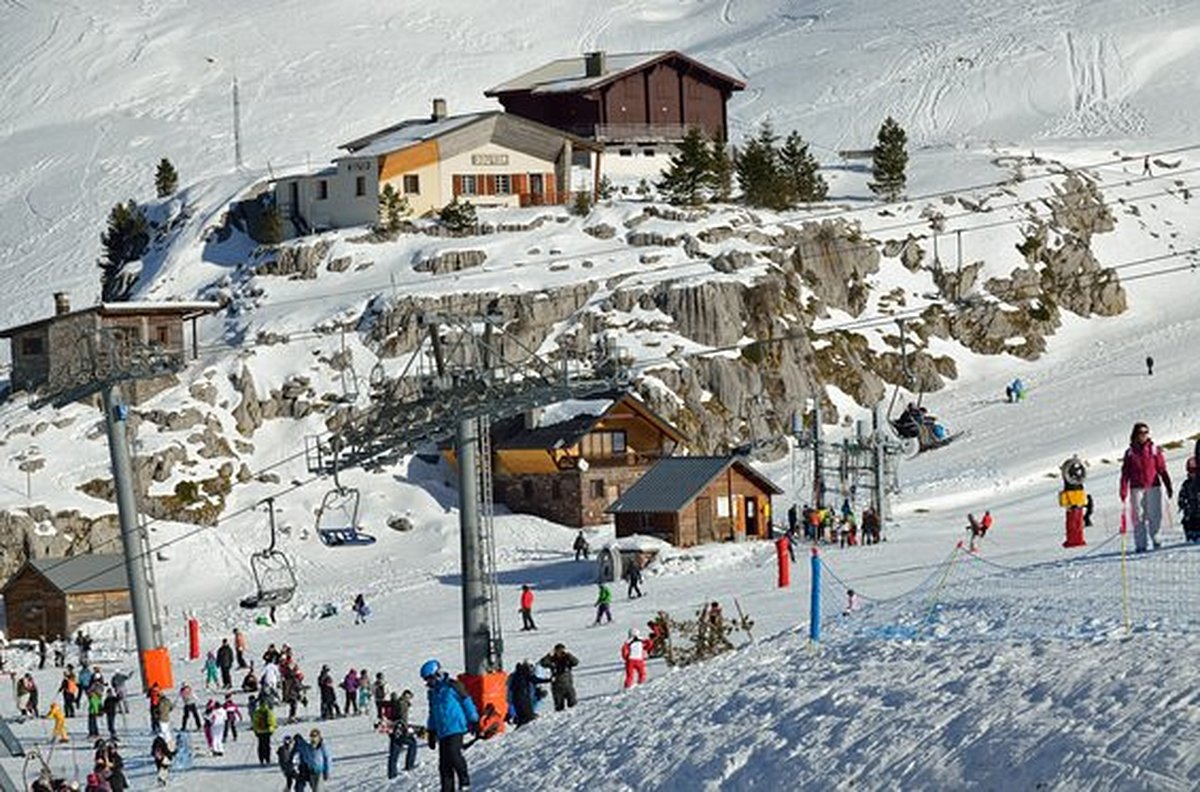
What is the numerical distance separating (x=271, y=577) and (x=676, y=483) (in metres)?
10.6

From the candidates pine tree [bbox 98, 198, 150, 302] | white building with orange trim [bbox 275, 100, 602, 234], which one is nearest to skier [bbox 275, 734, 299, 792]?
white building with orange trim [bbox 275, 100, 602, 234]

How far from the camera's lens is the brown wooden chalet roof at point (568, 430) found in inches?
2712

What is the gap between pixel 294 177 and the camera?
86.1 metres

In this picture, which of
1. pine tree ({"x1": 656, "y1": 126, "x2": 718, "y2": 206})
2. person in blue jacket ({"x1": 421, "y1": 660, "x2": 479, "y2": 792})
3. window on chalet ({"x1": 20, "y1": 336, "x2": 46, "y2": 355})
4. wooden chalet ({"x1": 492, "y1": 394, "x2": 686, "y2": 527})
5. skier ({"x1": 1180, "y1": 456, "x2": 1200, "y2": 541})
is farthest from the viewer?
pine tree ({"x1": 656, "y1": 126, "x2": 718, "y2": 206})

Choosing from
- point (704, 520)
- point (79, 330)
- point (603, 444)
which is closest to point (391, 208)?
point (79, 330)

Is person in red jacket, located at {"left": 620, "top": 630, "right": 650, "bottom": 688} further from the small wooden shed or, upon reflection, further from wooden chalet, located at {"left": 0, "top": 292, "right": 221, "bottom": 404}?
wooden chalet, located at {"left": 0, "top": 292, "right": 221, "bottom": 404}

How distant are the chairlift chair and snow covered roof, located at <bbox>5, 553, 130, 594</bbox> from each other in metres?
5.29

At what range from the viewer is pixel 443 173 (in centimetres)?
8631

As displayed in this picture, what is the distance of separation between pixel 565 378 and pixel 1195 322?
4387 centimetres

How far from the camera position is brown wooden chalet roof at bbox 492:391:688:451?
6888 centimetres

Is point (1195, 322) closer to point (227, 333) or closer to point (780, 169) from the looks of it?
point (780, 169)

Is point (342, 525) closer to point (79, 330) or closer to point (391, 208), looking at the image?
point (79, 330)

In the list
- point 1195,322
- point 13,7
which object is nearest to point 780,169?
point 1195,322

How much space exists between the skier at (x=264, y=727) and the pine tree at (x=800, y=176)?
173 feet
